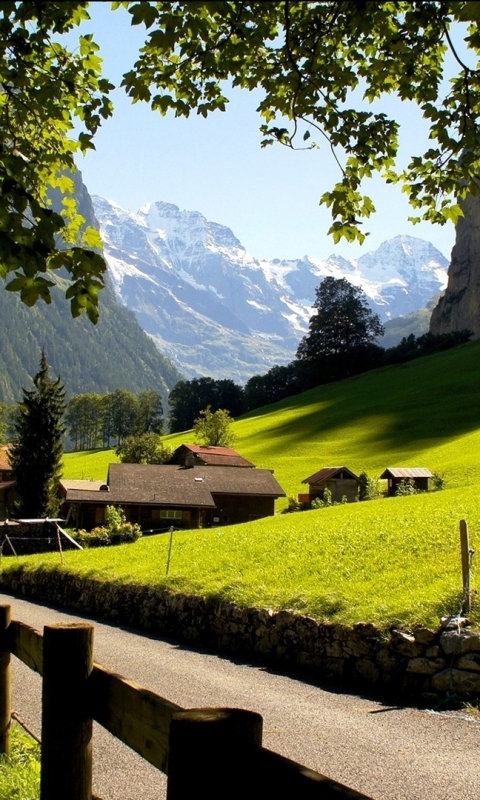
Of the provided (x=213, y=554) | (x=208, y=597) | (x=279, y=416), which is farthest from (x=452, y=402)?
(x=208, y=597)

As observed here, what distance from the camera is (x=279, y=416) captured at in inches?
4247

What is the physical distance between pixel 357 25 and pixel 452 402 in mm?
85044

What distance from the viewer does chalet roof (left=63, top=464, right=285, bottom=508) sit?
54750 mm

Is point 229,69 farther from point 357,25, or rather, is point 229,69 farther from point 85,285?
point 85,285

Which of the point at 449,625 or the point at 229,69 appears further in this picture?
the point at 449,625

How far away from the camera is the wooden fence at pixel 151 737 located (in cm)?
232

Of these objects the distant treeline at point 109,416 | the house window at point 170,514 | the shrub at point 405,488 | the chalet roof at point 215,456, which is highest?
the distant treeline at point 109,416

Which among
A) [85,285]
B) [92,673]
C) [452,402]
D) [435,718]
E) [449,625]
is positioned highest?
[452,402]

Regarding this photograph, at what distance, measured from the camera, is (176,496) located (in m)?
56.0

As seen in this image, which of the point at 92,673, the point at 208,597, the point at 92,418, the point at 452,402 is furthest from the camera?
the point at 92,418

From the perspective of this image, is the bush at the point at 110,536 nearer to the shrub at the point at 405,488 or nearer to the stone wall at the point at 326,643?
the shrub at the point at 405,488

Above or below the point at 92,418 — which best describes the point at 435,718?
below

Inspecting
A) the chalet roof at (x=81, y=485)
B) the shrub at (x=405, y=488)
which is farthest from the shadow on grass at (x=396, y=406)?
the chalet roof at (x=81, y=485)

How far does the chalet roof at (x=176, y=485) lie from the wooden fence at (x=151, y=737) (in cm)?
5058
